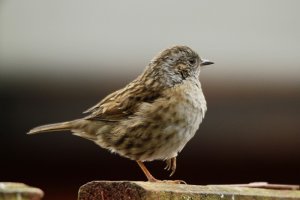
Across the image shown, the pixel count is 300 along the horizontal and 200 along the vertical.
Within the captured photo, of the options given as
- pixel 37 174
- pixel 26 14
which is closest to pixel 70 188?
pixel 37 174

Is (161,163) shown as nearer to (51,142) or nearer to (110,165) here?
(110,165)

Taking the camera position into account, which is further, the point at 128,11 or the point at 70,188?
the point at 128,11

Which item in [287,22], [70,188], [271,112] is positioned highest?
[287,22]

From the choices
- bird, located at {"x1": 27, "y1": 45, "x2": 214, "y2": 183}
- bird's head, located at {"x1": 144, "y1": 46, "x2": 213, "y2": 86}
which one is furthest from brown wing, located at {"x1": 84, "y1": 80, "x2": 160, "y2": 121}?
bird's head, located at {"x1": 144, "y1": 46, "x2": 213, "y2": 86}

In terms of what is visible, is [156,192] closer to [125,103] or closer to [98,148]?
[125,103]

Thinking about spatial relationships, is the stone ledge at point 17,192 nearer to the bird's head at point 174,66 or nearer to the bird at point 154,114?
the bird at point 154,114

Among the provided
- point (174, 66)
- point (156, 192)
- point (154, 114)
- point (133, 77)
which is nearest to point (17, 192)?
point (156, 192)

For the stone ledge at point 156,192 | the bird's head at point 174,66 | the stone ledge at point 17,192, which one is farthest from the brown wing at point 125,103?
the stone ledge at point 17,192
